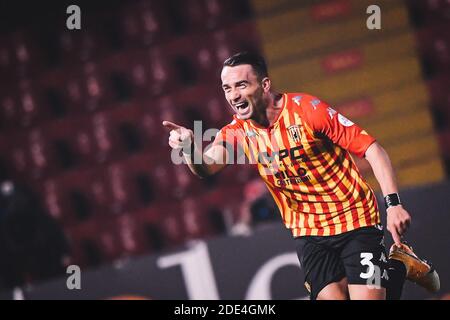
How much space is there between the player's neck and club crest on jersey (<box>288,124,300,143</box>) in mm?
94

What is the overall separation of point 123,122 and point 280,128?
7.07 meters

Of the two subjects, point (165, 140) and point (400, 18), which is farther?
point (165, 140)

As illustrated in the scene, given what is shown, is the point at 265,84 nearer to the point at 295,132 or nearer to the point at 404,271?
the point at 295,132

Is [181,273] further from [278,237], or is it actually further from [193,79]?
[193,79]

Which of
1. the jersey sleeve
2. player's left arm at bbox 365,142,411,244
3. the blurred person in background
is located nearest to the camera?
player's left arm at bbox 365,142,411,244

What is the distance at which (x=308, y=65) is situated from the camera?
9305mm

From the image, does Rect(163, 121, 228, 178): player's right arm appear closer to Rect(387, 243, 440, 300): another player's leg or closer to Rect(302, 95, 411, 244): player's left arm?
Rect(302, 95, 411, 244): player's left arm

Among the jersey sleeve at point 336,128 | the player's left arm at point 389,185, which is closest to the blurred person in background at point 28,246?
the jersey sleeve at point 336,128

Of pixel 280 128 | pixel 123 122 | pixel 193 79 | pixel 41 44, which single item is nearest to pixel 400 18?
pixel 193 79

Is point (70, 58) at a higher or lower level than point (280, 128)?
higher

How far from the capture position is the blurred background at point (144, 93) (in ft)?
30.6

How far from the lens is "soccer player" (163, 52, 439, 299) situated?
3322mm

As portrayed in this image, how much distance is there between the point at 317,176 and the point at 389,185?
1.19 ft

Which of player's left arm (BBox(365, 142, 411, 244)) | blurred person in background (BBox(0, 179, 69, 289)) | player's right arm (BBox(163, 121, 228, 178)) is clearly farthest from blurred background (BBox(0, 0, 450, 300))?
player's left arm (BBox(365, 142, 411, 244))
